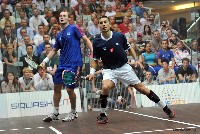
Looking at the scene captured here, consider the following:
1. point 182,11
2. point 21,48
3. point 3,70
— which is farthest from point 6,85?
point 182,11

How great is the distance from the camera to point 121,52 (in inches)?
312

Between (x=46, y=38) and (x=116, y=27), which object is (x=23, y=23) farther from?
(x=116, y=27)

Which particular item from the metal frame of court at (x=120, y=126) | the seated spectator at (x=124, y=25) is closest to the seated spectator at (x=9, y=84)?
the metal frame of court at (x=120, y=126)

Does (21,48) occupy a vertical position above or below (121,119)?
above

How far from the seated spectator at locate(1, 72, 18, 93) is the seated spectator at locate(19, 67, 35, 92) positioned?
0.47ft

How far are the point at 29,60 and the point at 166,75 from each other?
12.2 feet

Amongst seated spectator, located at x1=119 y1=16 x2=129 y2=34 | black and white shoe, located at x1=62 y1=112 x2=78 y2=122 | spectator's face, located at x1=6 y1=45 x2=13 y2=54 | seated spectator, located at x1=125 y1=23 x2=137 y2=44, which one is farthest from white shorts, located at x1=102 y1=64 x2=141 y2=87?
seated spectator, located at x1=119 y1=16 x2=129 y2=34

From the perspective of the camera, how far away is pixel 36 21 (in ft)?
41.8

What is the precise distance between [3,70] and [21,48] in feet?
2.71

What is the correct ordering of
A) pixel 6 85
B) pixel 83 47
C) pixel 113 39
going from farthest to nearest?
pixel 83 47, pixel 6 85, pixel 113 39

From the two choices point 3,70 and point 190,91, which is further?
point 190,91

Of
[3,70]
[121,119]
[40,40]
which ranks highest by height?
[40,40]

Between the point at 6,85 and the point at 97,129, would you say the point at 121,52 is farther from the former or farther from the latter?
the point at 6,85

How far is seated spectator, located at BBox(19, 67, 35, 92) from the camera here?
35.8 ft
